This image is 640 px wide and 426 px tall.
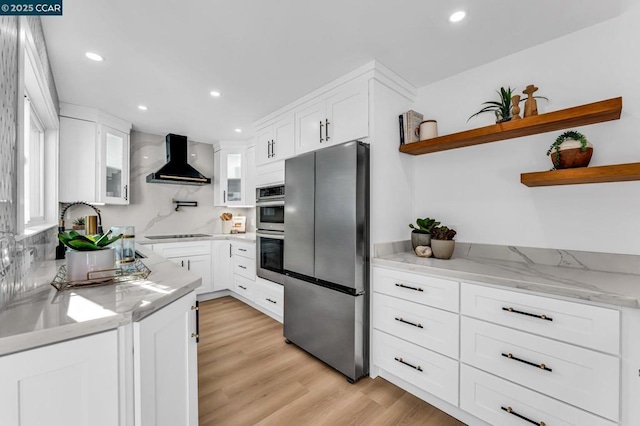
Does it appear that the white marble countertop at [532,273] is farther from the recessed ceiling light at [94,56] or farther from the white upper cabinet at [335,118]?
the recessed ceiling light at [94,56]

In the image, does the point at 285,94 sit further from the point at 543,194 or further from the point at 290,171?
the point at 543,194

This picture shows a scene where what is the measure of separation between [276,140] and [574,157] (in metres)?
2.50

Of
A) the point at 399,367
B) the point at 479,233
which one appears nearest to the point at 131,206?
the point at 399,367

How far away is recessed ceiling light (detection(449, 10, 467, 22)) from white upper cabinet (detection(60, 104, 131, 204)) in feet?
11.7

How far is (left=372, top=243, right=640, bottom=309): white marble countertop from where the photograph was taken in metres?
1.18

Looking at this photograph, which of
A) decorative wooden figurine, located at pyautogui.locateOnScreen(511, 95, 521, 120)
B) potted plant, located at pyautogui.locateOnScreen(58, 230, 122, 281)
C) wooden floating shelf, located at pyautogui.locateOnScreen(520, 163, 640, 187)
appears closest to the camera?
potted plant, located at pyautogui.locateOnScreen(58, 230, 122, 281)

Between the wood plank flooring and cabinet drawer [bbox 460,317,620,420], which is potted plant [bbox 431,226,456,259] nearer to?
cabinet drawer [bbox 460,317,620,420]

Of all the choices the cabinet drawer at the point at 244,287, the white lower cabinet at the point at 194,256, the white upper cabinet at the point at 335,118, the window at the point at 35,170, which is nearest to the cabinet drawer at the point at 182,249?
the white lower cabinet at the point at 194,256

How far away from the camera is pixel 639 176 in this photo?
1.38m

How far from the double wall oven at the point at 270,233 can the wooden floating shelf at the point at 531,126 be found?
1.40 metres

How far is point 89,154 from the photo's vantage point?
116 inches

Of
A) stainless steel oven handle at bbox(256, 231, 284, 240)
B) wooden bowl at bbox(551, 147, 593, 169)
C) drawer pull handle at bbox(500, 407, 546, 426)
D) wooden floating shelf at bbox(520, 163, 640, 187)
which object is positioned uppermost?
wooden bowl at bbox(551, 147, 593, 169)

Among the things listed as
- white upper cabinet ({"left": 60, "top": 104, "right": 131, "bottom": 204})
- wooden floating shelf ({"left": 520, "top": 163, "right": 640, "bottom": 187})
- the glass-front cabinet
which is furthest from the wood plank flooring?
the glass-front cabinet

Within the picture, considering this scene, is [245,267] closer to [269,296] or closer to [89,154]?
[269,296]
